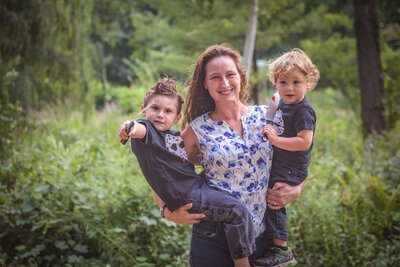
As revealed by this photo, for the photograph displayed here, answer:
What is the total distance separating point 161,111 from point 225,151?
424mm

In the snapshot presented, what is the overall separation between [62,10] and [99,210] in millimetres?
3886

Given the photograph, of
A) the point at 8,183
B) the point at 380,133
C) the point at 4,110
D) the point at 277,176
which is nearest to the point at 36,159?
the point at 8,183

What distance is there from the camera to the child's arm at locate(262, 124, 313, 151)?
1724mm

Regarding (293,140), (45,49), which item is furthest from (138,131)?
(45,49)

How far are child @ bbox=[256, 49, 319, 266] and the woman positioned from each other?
0.20 feet

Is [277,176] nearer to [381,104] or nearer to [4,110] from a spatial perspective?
[4,110]

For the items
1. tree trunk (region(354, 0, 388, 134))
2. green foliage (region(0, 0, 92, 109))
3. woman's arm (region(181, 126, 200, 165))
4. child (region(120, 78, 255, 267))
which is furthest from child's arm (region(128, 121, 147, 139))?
tree trunk (region(354, 0, 388, 134))

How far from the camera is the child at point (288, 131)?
1734mm

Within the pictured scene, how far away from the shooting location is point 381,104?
615 centimetres

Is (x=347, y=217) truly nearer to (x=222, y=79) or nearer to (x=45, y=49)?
(x=222, y=79)

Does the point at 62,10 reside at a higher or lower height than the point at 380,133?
higher

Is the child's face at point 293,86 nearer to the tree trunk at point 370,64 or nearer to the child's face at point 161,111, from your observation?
the child's face at point 161,111

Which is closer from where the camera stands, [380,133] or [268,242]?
[268,242]

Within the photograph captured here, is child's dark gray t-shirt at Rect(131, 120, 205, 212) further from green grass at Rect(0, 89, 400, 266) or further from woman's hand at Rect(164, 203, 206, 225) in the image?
green grass at Rect(0, 89, 400, 266)
